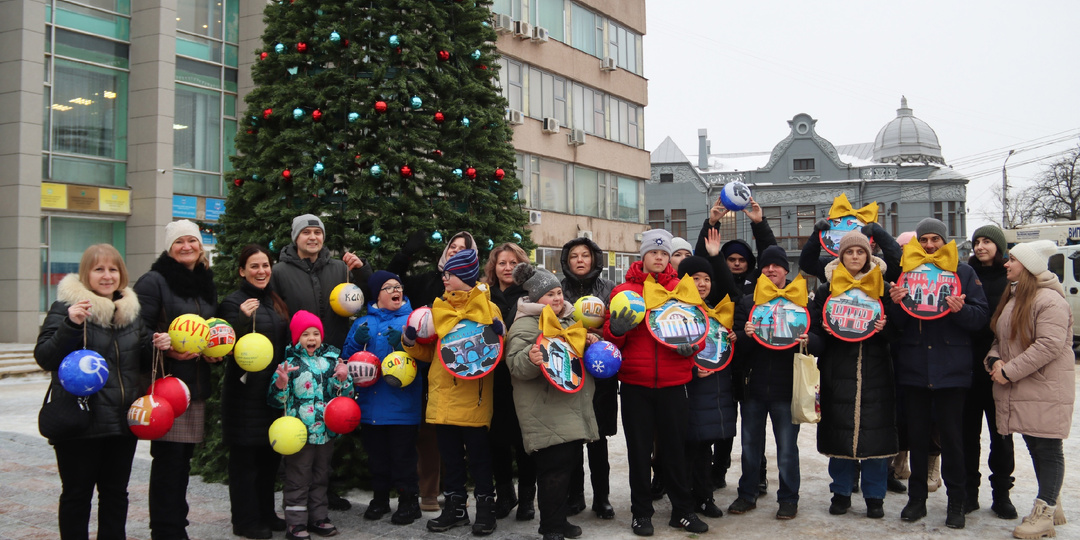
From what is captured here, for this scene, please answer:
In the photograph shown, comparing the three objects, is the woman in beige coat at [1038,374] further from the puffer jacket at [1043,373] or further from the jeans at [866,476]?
the jeans at [866,476]

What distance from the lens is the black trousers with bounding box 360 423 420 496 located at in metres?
5.89

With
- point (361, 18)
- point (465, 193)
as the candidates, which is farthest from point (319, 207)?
point (361, 18)

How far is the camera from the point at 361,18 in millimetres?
6785

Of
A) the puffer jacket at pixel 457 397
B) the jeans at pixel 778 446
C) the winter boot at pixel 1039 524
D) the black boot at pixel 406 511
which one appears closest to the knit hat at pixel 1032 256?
the winter boot at pixel 1039 524

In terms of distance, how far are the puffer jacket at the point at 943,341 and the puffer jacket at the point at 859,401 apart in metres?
0.14

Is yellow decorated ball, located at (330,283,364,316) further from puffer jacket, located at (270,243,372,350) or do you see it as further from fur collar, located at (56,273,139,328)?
fur collar, located at (56,273,139,328)

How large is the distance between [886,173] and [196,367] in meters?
56.0

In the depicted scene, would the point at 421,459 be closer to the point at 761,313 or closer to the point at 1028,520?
the point at 761,313

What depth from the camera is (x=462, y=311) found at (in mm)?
5602

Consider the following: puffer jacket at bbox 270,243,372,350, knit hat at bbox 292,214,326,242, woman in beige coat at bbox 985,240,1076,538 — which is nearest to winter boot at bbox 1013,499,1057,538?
woman in beige coat at bbox 985,240,1076,538

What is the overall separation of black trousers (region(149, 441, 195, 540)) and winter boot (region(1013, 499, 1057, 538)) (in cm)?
557

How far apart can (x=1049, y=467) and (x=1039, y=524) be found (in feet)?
1.34

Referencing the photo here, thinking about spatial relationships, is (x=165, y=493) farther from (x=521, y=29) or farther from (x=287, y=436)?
(x=521, y=29)

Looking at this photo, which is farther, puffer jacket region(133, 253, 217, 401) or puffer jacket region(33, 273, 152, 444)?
puffer jacket region(133, 253, 217, 401)
